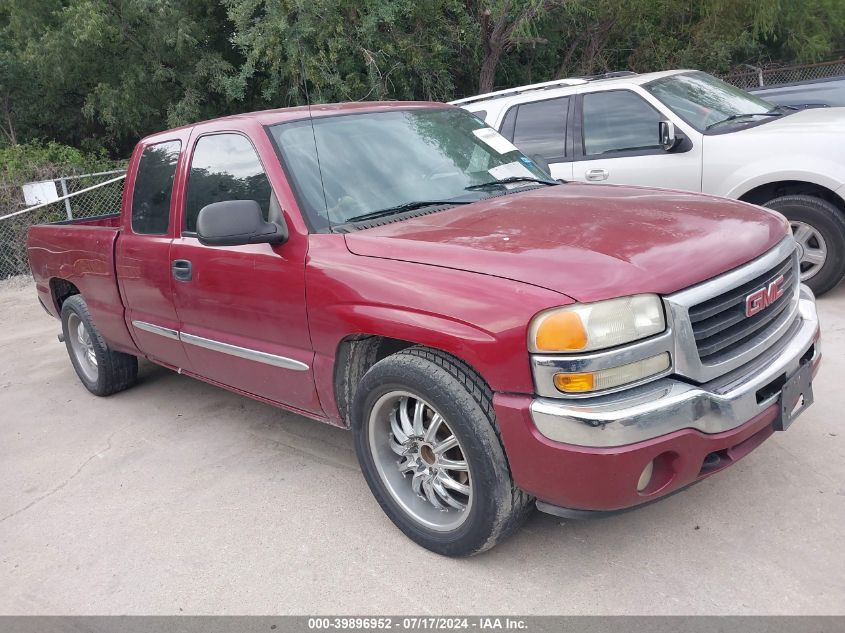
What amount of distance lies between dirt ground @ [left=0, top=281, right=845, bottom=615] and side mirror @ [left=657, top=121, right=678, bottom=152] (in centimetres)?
220

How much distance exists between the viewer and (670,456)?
255cm

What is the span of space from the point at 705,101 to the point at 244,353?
15.5 ft

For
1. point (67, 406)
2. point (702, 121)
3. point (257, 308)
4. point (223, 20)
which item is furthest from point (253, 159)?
point (223, 20)

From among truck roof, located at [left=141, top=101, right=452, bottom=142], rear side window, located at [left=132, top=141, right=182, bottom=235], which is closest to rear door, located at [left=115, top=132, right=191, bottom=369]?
rear side window, located at [left=132, top=141, right=182, bottom=235]

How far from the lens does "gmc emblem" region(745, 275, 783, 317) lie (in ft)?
9.11

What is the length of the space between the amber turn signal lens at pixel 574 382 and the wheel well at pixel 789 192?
406cm

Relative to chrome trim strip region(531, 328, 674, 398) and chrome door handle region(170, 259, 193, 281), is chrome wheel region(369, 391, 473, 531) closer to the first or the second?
chrome trim strip region(531, 328, 674, 398)

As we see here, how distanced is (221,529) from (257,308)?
3.48 feet

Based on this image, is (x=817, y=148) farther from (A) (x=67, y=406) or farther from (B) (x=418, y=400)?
(A) (x=67, y=406)

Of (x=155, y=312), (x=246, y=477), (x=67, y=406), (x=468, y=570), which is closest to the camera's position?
(x=468, y=570)

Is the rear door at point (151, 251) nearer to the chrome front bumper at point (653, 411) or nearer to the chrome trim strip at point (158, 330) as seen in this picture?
the chrome trim strip at point (158, 330)

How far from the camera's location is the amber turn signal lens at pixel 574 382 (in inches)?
97.6

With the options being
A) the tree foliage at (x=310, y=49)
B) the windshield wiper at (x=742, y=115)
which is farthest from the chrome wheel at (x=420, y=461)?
the tree foliage at (x=310, y=49)

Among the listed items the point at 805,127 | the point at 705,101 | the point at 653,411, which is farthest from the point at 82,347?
the point at 805,127
